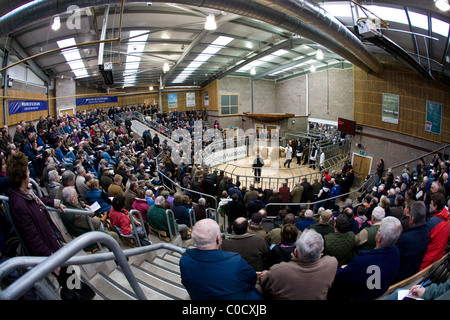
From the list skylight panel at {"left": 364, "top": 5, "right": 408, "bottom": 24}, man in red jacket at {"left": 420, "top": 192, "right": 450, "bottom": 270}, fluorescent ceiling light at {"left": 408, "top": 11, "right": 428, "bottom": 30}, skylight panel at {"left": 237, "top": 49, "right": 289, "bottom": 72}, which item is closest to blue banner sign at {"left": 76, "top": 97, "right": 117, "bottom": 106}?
skylight panel at {"left": 237, "top": 49, "right": 289, "bottom": 72}

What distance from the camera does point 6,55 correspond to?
9.16 metres

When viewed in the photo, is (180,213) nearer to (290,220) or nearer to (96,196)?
(96,196)

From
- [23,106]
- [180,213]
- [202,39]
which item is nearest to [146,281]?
[180,213]

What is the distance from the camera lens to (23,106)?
11.0 metres

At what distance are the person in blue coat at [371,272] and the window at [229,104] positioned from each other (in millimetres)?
22691

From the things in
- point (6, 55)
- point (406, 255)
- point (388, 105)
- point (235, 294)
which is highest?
point (6, 55)

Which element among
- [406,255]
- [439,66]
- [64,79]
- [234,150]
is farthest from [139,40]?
[406,255]

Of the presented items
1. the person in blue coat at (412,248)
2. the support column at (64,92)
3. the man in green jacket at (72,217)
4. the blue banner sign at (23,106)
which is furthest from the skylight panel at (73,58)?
the person in blue coat at (412,248)

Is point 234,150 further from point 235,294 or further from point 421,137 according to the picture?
point 235,294

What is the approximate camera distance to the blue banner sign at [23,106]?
998cm

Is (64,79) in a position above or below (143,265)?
above
